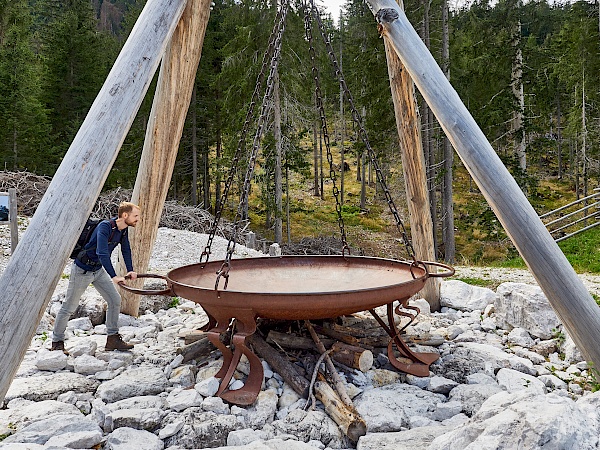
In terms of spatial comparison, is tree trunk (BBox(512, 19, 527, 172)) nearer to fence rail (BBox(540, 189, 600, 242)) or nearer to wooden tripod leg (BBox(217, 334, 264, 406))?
fence rail (BBox(540, 189, 600, 242))

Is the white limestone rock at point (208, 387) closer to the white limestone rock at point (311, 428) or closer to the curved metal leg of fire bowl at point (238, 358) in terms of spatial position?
the curved metal leg of fire bowl at point (238, 358)

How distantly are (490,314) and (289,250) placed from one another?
8.96m

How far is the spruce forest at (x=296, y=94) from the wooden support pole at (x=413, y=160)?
623 cm

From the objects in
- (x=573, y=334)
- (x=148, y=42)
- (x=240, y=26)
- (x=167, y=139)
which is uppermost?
(x=240, y=26)

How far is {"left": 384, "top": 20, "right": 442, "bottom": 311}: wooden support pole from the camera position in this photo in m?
4.84

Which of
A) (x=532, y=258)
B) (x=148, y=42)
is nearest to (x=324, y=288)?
(x=532, y=258)

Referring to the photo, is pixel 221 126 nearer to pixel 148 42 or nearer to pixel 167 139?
pixel 167 139

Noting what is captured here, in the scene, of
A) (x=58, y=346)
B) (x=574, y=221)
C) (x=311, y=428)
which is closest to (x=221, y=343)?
(x=311, y=428)

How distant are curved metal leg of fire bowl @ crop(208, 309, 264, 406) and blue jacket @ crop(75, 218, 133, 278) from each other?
0.97 metres

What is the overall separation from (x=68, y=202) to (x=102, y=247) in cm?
123

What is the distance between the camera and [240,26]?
14.2 meters

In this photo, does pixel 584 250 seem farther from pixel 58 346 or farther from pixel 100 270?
pixel 58 346

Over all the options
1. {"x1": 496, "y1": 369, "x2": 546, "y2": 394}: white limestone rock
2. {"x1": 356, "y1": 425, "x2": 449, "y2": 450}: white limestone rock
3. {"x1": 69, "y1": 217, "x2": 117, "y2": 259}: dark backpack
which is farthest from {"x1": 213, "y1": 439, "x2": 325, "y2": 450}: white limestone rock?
{"x1": 69, "y1": 217, "x2": 117, "y2": 259}: dark backpack

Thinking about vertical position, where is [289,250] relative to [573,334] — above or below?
below
